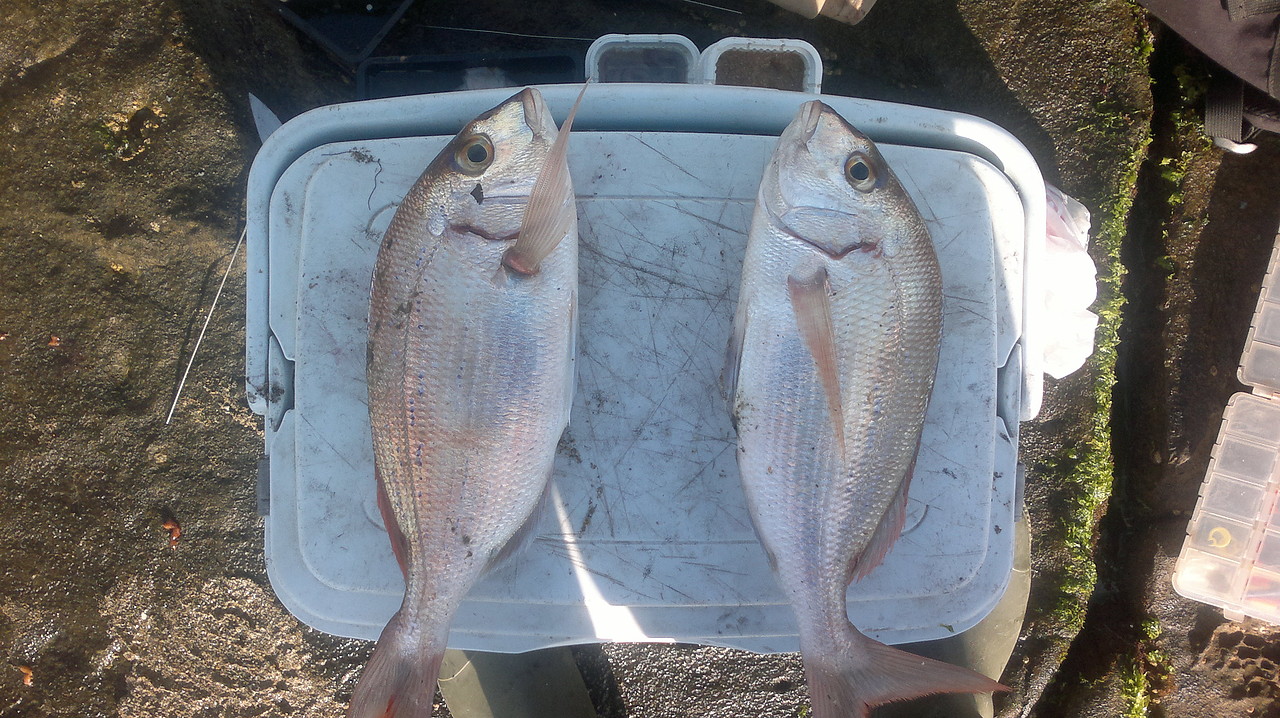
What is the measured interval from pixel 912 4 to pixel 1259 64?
1.23 m

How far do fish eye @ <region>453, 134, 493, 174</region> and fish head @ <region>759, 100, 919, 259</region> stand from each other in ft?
2.41

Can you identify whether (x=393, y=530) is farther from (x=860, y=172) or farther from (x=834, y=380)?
(x=860, y=172)

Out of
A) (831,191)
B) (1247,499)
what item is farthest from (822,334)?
(1247,499)

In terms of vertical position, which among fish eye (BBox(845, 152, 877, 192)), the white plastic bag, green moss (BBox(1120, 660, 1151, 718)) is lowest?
green moss (BBox(1120, 660, 1151, 718))

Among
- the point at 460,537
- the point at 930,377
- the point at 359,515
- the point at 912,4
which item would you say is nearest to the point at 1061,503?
the point at 930,377

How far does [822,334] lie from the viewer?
1.53m

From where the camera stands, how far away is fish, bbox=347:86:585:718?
5.12ft

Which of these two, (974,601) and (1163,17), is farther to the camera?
(1163,17)

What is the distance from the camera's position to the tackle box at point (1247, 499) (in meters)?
2.52

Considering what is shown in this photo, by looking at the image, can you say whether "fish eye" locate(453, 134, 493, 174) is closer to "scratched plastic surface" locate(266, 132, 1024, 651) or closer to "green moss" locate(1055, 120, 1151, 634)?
"scratched plastic surface" locate(266, 132, 1024, 651)

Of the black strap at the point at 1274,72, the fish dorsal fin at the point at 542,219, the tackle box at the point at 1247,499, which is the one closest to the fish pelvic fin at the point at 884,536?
the fish dorsal fin at the point at 542,219

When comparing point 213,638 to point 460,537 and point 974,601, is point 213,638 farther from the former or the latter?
point 974,601

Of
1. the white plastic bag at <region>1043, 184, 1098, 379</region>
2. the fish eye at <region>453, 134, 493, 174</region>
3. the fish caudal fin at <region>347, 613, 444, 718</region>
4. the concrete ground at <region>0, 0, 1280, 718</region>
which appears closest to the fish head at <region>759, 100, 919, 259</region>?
the fish eye at <region>453, 134, 493, 174</region>

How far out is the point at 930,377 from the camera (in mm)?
1613
